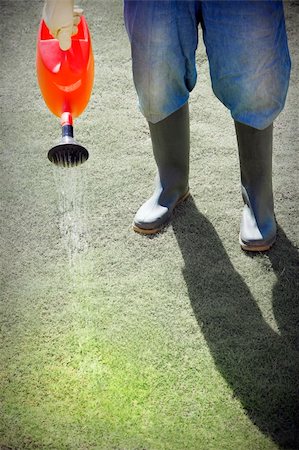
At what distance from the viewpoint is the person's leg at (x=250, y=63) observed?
5.33 ft

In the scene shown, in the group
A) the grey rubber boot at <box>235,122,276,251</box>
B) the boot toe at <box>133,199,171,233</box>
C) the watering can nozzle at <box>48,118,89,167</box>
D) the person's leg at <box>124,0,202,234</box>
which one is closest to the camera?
the person's leg at <box>124,0,202,234</box>

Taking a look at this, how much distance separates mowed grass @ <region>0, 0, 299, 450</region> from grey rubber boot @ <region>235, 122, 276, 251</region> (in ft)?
0.19

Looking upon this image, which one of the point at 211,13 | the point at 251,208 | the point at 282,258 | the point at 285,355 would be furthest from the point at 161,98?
the point at 285,355

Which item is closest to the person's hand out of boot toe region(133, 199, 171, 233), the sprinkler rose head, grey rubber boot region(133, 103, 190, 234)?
the sprinkler rose head

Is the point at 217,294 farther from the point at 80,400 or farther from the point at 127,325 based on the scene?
the point at 80,400

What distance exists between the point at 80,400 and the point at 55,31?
979 millimetres

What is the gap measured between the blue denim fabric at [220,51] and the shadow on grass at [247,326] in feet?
1.61

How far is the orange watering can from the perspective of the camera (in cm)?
186

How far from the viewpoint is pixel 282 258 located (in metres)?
2.10

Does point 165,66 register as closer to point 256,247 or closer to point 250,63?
point 250,63

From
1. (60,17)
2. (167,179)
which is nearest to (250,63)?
(60,17)

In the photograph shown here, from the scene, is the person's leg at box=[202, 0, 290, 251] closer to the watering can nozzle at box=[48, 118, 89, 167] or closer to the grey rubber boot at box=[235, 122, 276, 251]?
the grey rubber boot at box=[235, 122, 276, 251]

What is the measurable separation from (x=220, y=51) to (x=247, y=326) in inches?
31.4

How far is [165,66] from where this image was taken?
1.77 m
